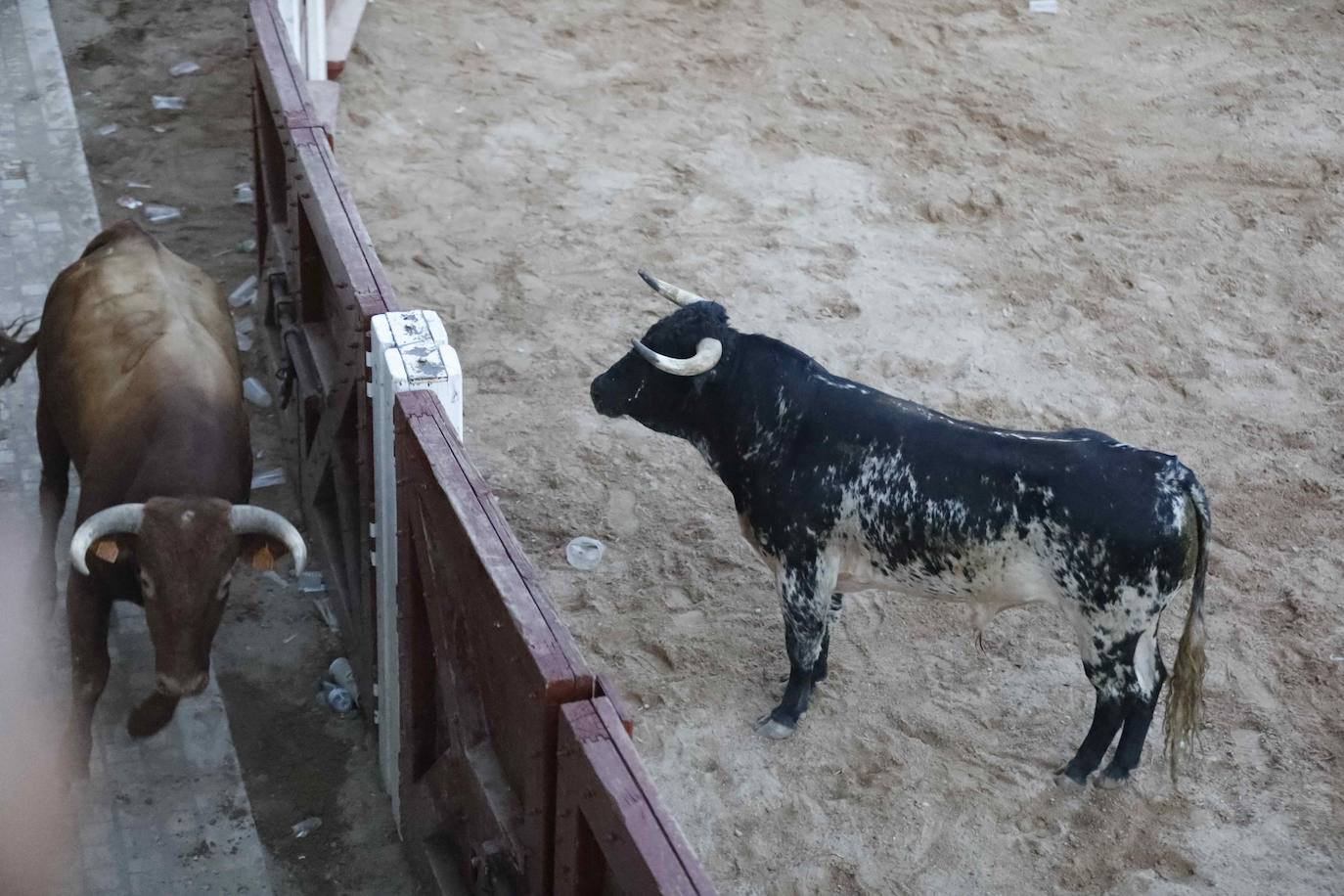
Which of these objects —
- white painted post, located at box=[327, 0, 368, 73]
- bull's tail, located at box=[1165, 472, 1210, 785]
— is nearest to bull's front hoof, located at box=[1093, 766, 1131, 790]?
bull's tail, located at box=[1165, 472, 1210, 785]

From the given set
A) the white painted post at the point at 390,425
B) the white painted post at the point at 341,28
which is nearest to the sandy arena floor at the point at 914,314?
the white painted post at the point at 341,28

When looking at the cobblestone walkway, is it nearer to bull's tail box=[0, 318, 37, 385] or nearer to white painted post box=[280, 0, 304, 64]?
bull's tail box=[0, 318, 37, 385]

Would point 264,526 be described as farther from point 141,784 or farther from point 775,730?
point 775,730

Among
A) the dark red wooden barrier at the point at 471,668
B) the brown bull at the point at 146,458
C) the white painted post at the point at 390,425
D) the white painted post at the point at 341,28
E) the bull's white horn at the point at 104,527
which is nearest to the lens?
the dark red wooden barrier at the point at 471,668

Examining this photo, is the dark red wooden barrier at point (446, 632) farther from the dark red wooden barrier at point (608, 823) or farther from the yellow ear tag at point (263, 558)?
the yellow ear tag at point (263, 558)

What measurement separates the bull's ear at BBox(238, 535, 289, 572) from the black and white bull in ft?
4.16

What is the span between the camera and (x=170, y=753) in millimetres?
4605

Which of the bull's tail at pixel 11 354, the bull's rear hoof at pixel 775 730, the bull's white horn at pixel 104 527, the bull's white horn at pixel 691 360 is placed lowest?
the bull's rear hoof at pixel 775 730

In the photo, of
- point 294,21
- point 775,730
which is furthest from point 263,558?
point 294,21

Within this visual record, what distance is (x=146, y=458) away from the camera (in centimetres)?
441

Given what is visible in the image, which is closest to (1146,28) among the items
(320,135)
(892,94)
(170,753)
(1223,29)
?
(1223,29)

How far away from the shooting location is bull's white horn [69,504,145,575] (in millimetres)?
3908

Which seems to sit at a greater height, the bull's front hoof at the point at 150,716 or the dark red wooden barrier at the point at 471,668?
the dark red wooden barrier at the point at 471,668

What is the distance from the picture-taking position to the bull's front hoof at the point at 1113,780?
472cm
